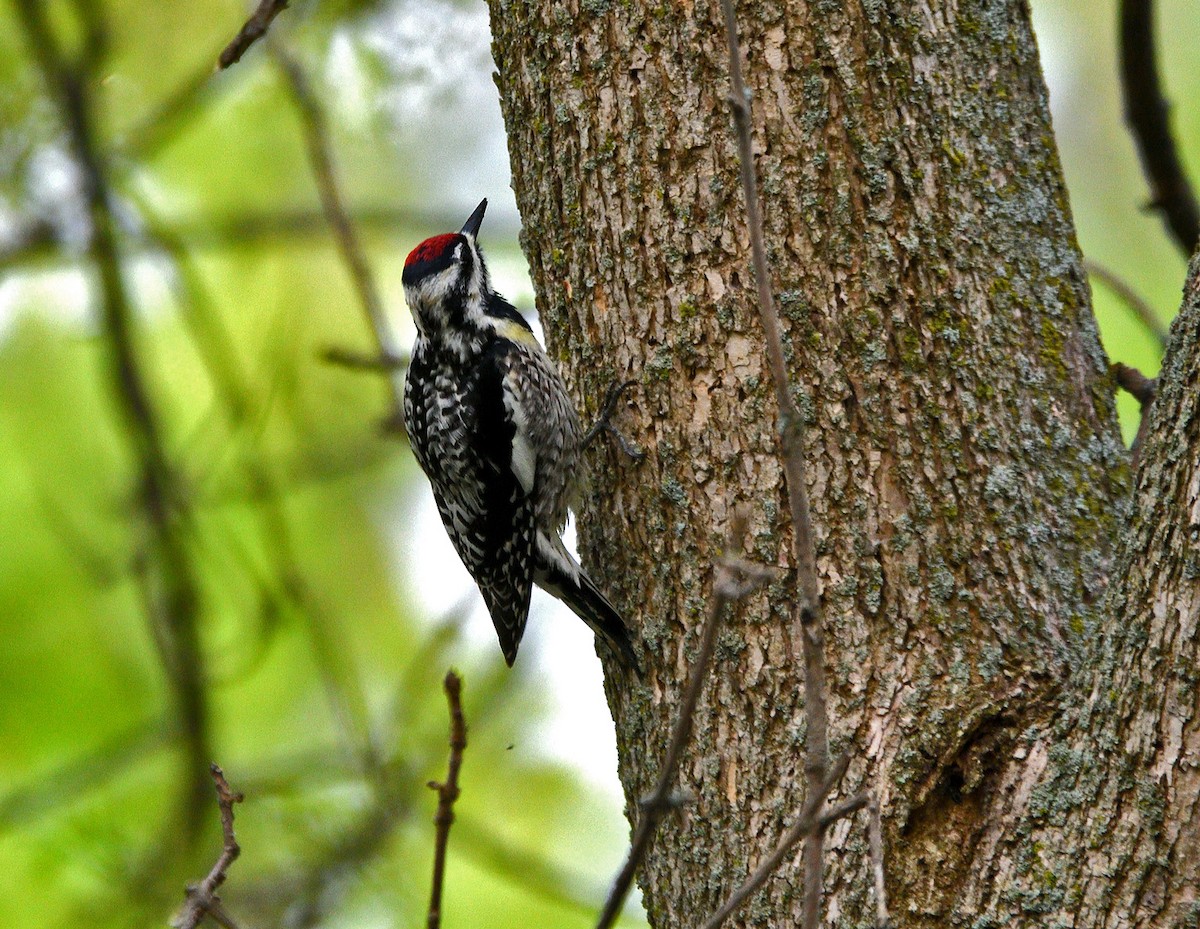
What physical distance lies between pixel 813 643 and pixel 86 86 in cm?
420

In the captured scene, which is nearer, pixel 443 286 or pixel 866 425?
pixel 866 425

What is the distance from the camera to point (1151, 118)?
3.41 m

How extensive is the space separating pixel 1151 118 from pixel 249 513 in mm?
4859

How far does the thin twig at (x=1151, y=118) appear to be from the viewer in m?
3.35

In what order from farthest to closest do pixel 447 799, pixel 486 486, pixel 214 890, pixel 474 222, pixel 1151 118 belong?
1. pixel 474 222
2. pixel 486 486
3. pixel 1151 118
4. pixel 214 890
5. pixel 447 799

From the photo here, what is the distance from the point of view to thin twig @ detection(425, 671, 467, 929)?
1.33 meters

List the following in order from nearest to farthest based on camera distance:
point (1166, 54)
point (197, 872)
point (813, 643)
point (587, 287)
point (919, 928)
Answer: point (813, 643)
point (919, 928)
point (587, 287)
point (197, 872)
point (1166, 54)

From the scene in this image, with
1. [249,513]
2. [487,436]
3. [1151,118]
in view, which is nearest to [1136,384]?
[1151,118]

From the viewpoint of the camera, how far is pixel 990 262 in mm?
2523

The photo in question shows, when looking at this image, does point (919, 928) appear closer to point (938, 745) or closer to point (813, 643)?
point (938, 745)

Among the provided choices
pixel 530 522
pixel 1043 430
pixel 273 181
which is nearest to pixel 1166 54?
pixel 273 181

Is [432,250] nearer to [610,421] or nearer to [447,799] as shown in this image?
[610,421]

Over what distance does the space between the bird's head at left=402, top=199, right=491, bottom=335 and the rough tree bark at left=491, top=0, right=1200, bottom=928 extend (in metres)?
1.39

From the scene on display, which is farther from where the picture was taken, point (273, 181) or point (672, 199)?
point (273, 181)
